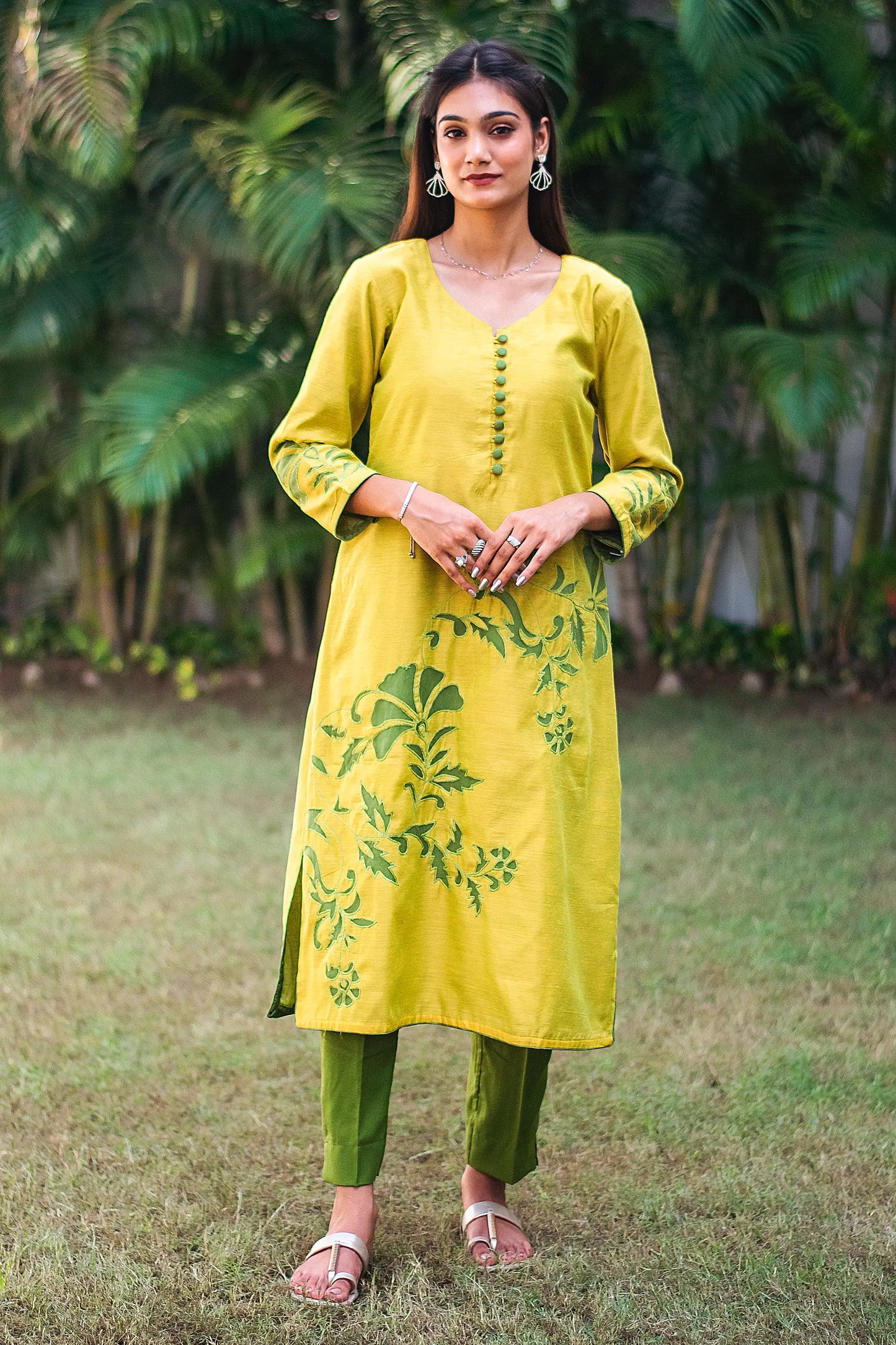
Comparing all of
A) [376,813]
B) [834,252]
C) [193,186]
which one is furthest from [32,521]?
[376,813]

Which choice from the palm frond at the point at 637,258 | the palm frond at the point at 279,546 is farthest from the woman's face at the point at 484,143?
the palm frond at the point at 279,546

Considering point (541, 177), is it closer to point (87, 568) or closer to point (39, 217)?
point (39, 217)

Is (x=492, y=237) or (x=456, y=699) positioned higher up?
(x=492, y=237)

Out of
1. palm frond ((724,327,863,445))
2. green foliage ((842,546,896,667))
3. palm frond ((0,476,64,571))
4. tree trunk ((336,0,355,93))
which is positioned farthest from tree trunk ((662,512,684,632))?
palm frond ((0,476,64,571))

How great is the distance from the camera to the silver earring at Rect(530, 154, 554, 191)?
1782 millimetres

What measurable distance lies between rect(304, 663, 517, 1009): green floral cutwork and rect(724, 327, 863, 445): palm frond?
11.1ft

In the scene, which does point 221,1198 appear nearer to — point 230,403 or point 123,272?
point 230,403

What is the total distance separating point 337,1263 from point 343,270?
3988mm

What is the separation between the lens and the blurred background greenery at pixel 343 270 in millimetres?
4977

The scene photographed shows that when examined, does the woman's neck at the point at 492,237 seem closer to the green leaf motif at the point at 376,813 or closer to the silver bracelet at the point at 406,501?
the silver bracelet at the point at 406,501

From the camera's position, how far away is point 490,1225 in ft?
6.15

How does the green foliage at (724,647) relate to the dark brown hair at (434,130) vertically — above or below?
below

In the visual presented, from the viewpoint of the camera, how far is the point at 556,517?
167cm

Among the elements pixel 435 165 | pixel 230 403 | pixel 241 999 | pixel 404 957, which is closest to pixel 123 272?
pixel 230 403
